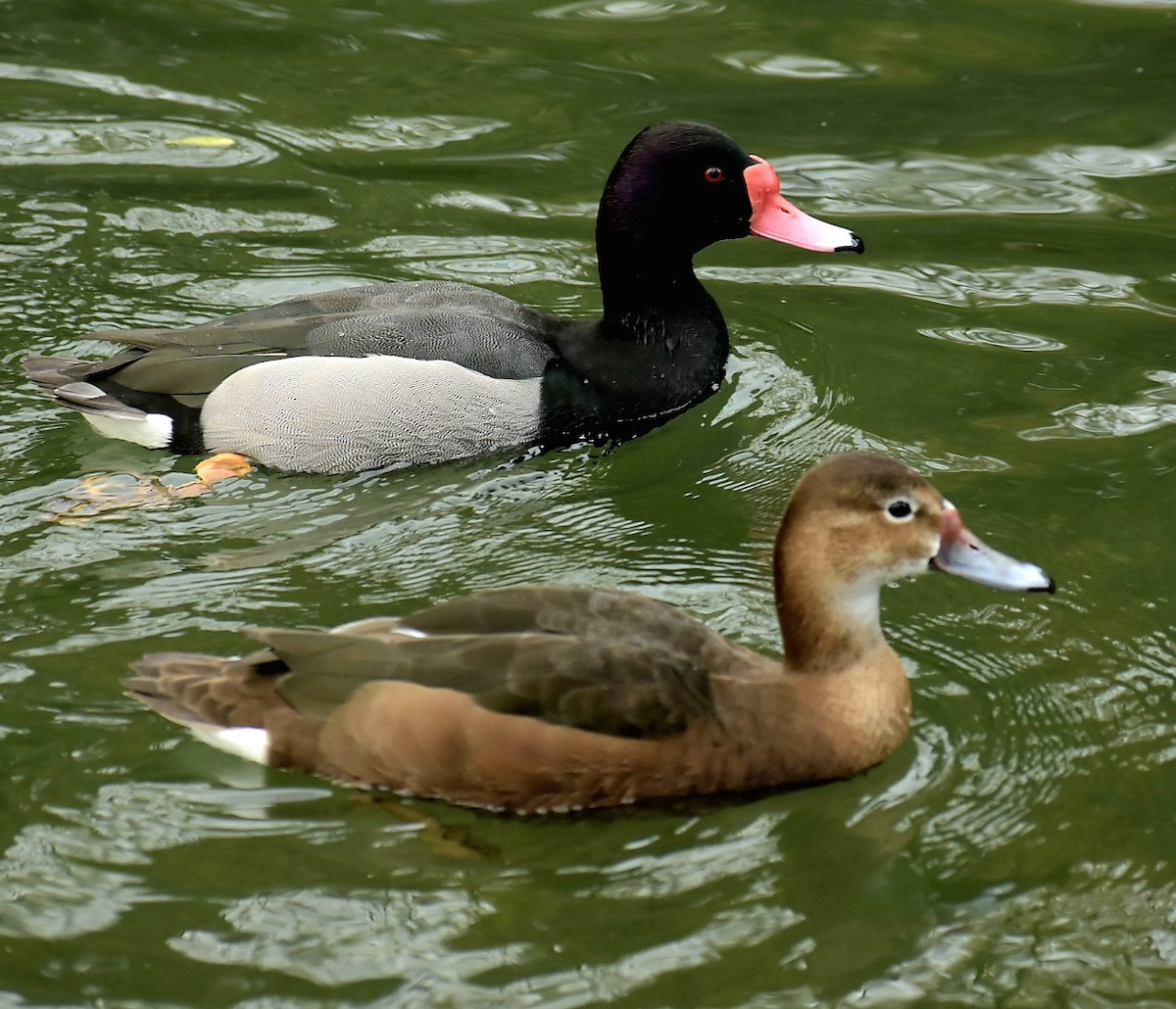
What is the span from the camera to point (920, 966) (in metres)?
4.51

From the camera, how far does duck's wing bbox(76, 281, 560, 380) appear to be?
7.43m

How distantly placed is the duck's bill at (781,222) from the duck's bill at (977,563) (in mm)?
3028

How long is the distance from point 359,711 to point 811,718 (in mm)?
1245

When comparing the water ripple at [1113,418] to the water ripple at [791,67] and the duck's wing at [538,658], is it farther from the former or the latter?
the water ripple at [791,67]

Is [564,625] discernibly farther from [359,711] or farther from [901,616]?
[901,616]

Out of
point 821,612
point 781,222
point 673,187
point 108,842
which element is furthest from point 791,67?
point 108,842

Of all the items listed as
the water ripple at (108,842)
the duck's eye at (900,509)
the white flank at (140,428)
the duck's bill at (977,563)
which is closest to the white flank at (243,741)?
the water ripple at (108,842)

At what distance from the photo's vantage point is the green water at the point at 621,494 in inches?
181

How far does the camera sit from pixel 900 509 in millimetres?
5191

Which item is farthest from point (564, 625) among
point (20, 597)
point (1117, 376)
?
point (1117, 376)

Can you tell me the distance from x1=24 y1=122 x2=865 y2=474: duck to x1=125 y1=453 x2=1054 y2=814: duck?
213 centimetres

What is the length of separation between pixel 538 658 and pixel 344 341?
2771 millimetres

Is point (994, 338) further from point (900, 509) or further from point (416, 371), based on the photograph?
point (900, 509)

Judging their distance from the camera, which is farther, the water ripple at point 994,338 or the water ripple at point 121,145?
the water ripple at point 121,145
